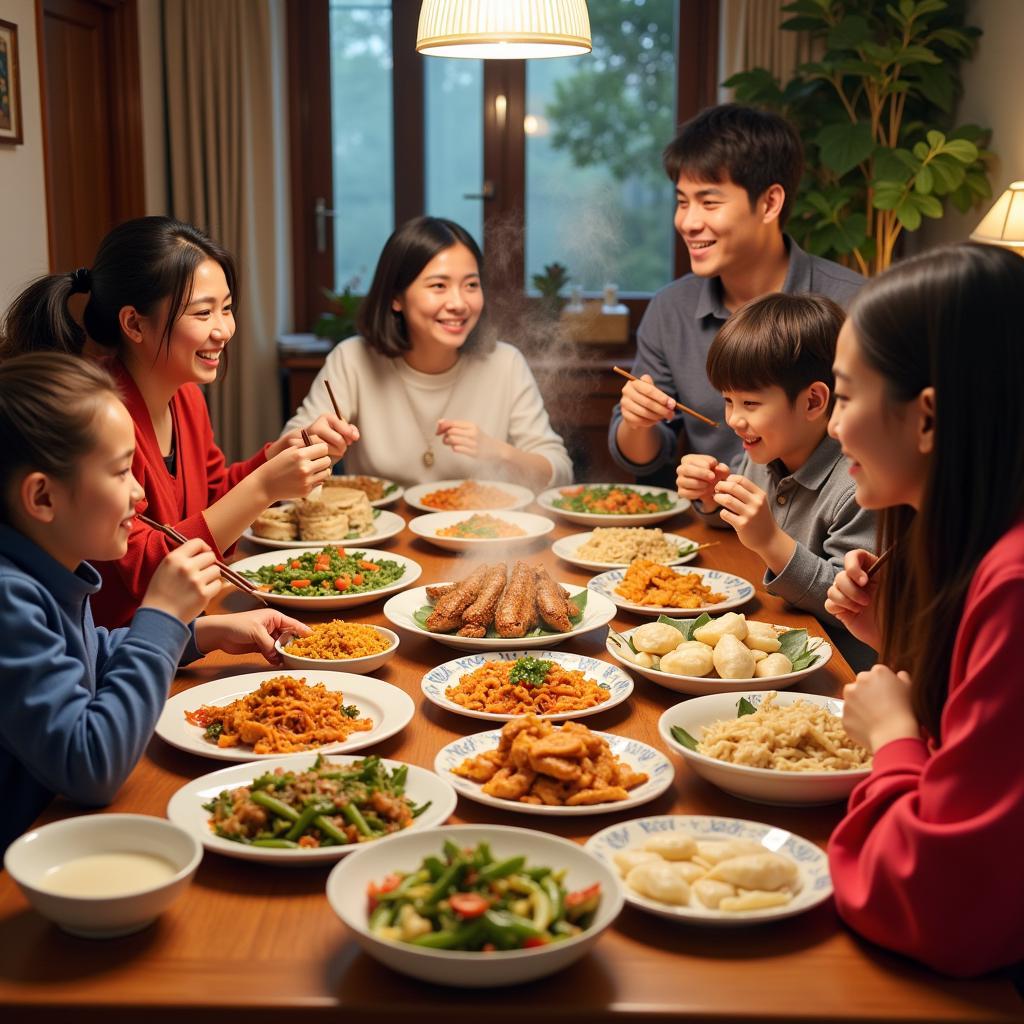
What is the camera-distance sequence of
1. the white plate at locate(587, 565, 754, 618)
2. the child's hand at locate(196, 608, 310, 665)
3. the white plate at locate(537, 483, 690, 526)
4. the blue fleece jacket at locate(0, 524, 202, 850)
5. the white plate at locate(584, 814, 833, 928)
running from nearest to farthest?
the white plate at locate(584, 814, 833, 928)
the blue fleece jacket at locate(0, 524, 202, 850)
the child's hand at locate(196, 608, 310, 665)
the white plate at locate(587, 565, 754, 618)
the white plate at locate(537, 483, 690, 526)

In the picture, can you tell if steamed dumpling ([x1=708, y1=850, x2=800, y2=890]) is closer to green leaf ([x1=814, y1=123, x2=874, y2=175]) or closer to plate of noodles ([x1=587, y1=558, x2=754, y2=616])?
plate of noodles ([x1=587, y1=558, x2=754, y2=616])

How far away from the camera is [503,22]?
2463 mm

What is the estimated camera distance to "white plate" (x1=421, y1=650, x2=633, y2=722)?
5.85 feet

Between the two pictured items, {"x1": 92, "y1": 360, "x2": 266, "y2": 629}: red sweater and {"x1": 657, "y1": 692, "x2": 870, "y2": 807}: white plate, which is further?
{"x1": 92, "y1": 360, "x2": 266, "y2": 629}: red sweater

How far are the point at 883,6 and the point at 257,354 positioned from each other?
318 centimetres

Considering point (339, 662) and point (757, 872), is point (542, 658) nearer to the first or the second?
point (339, 662)

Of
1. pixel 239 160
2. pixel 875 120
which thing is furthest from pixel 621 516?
pixel 239 160

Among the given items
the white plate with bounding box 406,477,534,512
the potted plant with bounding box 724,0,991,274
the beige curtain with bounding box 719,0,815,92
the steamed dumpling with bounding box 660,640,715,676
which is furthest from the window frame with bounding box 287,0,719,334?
the steamed dumpling with bounding box 660,640,715,676

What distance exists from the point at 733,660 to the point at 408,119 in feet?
15.1

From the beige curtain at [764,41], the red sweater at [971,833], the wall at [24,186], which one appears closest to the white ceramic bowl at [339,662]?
the red sweater at [971,833]

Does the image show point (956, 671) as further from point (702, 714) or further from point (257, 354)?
point (257, 354)

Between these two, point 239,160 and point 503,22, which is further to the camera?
point 239,160

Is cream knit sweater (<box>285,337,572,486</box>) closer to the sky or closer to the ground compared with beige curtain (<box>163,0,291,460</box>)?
closer to the ground

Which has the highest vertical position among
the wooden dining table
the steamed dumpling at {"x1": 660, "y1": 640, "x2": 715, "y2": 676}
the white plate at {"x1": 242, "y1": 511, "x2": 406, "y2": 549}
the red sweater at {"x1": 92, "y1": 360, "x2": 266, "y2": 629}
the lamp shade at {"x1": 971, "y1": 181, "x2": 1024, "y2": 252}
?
the lamp shade at {"x1": 971, "y1": 181, "x2": 1024, "y2": 252}
